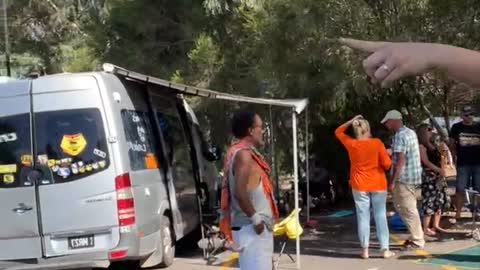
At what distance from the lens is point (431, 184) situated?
10.1 m

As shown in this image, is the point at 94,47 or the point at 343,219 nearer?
the point at 343,219

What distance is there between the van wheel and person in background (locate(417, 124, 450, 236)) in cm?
344

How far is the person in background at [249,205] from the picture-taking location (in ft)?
19.2

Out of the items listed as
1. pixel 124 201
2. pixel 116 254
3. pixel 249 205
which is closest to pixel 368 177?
pixel 124 201

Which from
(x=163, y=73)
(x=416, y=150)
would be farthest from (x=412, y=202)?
(x=163, y=73)

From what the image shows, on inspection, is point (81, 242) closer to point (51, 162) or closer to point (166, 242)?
point (51, 162)

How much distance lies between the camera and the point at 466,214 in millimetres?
11820

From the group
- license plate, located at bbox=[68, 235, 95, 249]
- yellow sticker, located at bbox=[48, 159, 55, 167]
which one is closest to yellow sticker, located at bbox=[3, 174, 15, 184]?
yellow sticker, located at bbox=[48, 159, 55, 167]

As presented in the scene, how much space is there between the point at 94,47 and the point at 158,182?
6.76m

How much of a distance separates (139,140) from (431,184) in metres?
4.08

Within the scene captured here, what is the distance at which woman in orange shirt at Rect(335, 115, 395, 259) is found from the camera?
8.81 meters

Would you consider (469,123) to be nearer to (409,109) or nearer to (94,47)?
(409,109)

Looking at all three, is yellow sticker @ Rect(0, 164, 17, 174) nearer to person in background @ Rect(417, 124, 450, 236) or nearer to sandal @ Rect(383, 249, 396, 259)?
sandal @ Rect(383, 249, 396, 259)

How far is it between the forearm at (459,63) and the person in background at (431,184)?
27.0ft
